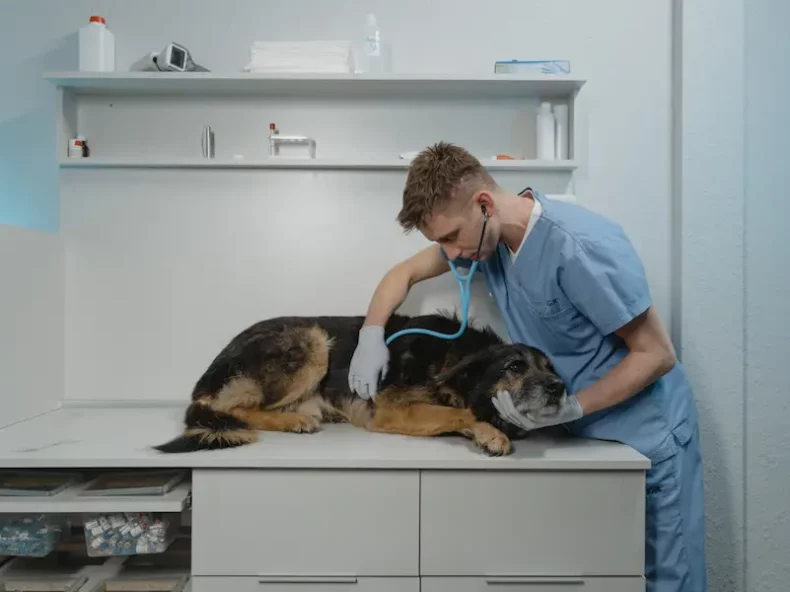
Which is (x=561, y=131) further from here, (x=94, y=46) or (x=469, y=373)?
(x=94, y=46)

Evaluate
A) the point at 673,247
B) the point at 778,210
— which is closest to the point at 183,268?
the point at 673,247

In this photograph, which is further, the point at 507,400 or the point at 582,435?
the point at 582,435

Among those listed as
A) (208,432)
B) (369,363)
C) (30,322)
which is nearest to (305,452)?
(208,432)

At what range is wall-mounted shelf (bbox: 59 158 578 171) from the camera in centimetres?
211

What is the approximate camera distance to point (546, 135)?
2.13m

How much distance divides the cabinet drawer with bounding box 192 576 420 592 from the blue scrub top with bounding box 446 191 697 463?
0.65 metres

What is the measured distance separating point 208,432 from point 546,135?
1.44 m

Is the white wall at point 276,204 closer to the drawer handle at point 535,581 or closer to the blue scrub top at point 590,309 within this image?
the blue scrub top at point 590,309

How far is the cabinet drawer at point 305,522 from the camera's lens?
1513 mm

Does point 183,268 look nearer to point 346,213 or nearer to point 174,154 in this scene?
point 174,154

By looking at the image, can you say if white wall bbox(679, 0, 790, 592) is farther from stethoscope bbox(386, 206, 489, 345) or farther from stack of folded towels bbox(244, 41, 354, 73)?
stack of folded towels bbox(244, 41, 354, 73)

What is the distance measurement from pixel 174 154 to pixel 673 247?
5.91ft

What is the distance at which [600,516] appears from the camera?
4.95ft

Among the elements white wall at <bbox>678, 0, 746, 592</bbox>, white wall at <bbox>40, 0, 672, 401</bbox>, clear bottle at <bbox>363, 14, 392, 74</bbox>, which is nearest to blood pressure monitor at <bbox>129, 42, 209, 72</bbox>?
white wall at <bbox>40, 0, 672, 401</bbox>
